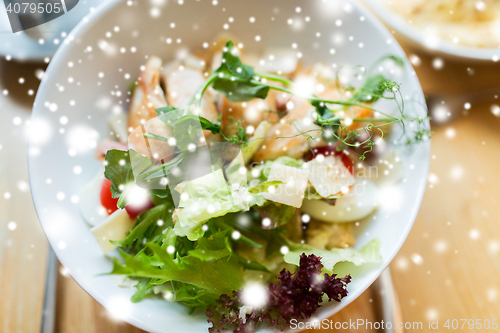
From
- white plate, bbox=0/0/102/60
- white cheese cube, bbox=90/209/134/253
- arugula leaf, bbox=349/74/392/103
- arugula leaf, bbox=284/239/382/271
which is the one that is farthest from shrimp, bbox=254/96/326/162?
white plate, bbox=0/0/102/60

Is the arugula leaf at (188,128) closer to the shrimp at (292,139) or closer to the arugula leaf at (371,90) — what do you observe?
the shrimp at (292,139)

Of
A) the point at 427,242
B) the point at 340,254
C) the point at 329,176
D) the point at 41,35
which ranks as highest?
the point at 41,35

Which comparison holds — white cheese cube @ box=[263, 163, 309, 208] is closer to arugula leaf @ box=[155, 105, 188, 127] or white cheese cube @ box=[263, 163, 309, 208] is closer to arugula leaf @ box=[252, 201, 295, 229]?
arugula leaf @ box=[252, 201, 295, 229]

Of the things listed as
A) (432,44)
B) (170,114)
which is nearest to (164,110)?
(170,114)

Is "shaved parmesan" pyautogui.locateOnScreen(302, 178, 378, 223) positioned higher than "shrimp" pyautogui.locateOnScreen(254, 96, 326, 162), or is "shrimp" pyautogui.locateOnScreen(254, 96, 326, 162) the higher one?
"shrimp" pyautogui.locateOnScreen(254, 96, 326, 162)

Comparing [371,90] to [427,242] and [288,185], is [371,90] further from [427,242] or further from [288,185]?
[427,242]

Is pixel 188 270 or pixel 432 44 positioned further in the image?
pixel 432 44

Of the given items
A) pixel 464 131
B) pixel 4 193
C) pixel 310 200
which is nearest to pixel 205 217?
pixel 310 200
